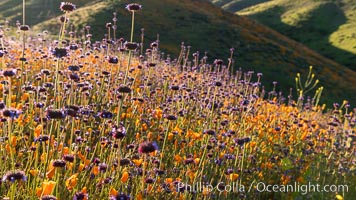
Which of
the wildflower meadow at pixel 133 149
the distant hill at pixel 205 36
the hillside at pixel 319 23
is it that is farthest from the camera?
the hillside at pixel 319 23

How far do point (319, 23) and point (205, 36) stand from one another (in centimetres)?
6870

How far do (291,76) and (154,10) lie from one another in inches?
737

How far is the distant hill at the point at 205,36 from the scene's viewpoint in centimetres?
3953

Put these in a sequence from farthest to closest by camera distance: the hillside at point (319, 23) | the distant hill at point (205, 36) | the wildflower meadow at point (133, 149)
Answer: the hillside at point (319, 23), the distant hill at point (205, 36), the wildflower meadow at point (133, 149)

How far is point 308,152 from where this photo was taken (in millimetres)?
6672

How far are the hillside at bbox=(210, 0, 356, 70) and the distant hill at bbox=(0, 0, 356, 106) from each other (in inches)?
1337

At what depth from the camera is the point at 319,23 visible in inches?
4070

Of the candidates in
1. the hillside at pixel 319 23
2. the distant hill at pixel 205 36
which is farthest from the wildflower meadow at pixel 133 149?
the hillside at pixel 319 23

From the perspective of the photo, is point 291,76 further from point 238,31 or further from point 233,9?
point 233,9

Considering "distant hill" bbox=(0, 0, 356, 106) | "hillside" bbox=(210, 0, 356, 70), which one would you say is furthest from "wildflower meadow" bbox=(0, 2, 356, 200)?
"hillside" bbox=(210, 0, 356, 70)

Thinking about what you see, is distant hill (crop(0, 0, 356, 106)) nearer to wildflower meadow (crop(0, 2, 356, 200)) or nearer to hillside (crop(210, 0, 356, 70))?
wildflower meadow (crop(0, 2, 356, 200))

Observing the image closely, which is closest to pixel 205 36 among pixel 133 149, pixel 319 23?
pixel 133 149

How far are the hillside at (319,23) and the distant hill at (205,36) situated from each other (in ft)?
111

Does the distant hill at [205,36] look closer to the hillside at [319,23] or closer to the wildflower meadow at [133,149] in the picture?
the wildflower meadow at [133,149]
